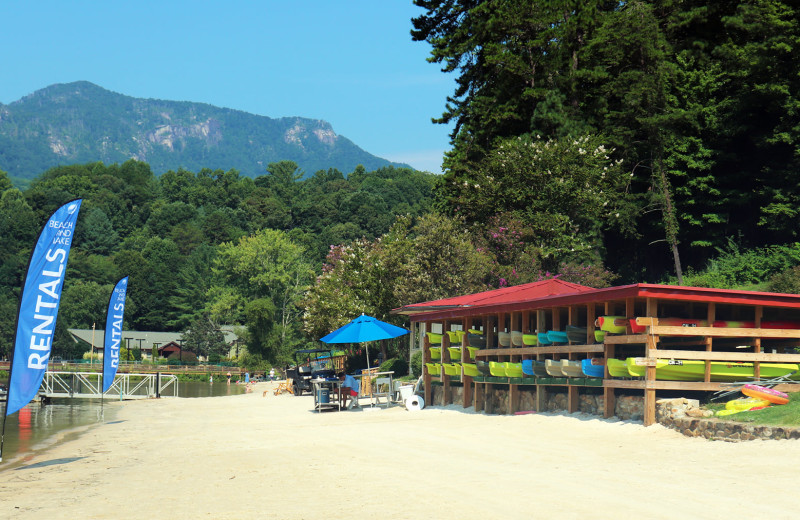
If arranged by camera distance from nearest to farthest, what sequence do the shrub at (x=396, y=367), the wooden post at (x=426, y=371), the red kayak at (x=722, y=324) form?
the red kayak at (x=722, y=324)
the wooden post at (x=426, y=371)
the shrub at (x=396, y=367)

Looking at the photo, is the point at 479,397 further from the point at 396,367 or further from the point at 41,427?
the point at 396,367

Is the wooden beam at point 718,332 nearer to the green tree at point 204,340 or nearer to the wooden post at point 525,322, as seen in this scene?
the wooden post at point 525,322

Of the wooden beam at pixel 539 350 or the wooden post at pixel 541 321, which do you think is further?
the wooden post at pixel 541 321

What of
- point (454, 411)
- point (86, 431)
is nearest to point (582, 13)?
point (454, 411)

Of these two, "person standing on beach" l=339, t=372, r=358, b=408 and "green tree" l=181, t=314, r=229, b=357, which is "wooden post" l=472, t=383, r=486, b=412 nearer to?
"person standing on beach" l=339, t=372, r=358, b=408

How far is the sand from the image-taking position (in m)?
8.48

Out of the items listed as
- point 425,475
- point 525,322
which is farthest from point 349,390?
point 425,475

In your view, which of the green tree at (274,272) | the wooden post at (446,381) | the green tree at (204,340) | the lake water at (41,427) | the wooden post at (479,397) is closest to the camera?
the lake water at (41,427)

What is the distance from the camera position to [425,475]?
10.6 metres

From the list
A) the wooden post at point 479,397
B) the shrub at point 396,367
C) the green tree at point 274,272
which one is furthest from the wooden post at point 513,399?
the green tree at point 274,272

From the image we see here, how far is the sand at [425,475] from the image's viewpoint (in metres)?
8.48

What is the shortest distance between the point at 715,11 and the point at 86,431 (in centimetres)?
3148

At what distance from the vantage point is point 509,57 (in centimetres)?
3675

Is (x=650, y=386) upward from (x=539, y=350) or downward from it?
downward
